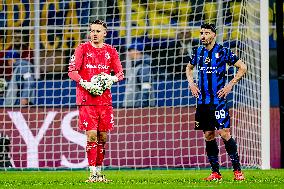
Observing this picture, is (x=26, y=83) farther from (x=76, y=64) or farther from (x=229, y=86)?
(x=229, y=86)

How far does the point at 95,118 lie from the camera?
10797mm

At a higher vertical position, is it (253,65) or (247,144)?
(253,65)

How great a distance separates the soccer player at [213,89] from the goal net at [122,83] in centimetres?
480

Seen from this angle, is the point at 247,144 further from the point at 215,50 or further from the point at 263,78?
the point at 215,50

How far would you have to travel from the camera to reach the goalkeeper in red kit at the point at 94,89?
10719mm

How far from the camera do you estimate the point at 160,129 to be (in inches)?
649

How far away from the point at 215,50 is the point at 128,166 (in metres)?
5.45

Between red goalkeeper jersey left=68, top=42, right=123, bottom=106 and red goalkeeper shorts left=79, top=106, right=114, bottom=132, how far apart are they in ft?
0.19

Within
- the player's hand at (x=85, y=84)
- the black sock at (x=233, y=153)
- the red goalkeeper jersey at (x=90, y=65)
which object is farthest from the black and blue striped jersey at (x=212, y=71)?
the player's hand at (x=85, y=84)

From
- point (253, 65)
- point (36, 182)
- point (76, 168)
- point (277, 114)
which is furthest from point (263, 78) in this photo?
point (36, 182)

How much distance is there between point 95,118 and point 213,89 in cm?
136

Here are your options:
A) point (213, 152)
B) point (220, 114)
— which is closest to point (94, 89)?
point (220, 114)

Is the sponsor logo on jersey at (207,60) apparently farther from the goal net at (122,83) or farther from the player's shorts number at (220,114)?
the goal net at (122,83)

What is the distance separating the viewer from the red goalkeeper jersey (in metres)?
10.8
